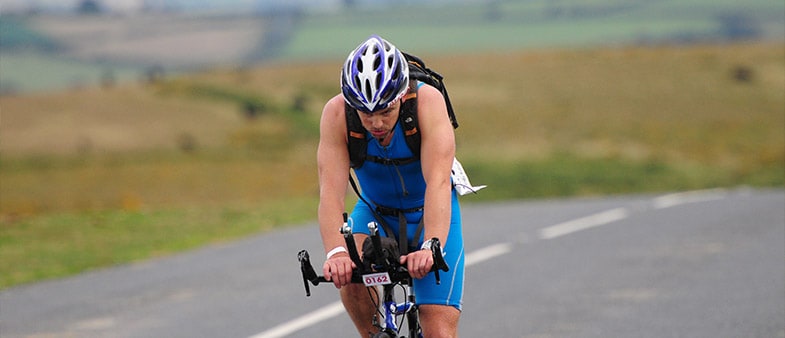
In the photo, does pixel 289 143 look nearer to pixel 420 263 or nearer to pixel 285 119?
pixel 285 119

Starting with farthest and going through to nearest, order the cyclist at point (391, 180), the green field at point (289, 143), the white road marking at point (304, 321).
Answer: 1. the green field at point (289, 143)
2. the white road marking at point (304, 321)
3. the cyclist at point (391, 180)

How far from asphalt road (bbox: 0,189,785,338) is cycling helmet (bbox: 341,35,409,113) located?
436 centimetres

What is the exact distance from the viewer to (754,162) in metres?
34.6

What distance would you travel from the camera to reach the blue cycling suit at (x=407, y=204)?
5918mm

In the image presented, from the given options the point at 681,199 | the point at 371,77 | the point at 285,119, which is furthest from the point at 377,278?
the point at 285,119

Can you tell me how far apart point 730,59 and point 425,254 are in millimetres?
61142

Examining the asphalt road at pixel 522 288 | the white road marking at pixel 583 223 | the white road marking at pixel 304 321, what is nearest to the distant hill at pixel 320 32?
the white road marking at pixel 583 223

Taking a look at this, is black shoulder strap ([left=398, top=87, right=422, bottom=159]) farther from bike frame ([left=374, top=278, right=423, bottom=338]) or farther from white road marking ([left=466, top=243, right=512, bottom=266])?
white road marking ([left=466, top=243, right=512, bottom=266])

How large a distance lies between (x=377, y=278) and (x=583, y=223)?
39.3ft

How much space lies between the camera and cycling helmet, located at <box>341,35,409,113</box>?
5.35 m

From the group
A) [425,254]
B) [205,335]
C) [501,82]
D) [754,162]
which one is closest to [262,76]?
[501,82]

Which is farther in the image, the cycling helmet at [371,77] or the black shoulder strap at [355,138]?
the black shoulder strap at [355,138]

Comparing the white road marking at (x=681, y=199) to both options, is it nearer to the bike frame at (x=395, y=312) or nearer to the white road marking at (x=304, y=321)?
the white road marking at (x=304, y=321)

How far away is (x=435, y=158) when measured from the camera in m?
5.70
